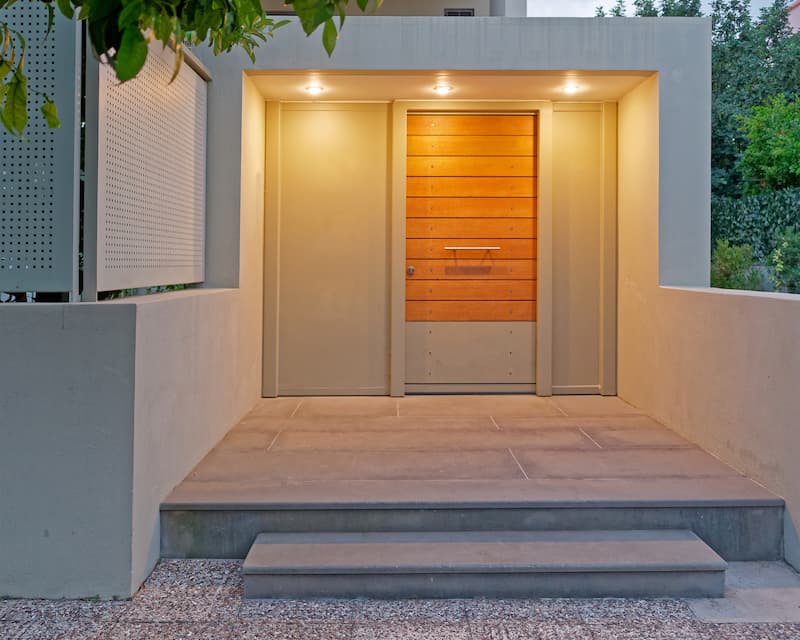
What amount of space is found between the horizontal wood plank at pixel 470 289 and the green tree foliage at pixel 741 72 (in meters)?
12.0

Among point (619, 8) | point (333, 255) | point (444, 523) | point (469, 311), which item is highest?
point (619, 8)

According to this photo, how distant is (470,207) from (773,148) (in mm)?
11131

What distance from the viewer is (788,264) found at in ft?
35.8

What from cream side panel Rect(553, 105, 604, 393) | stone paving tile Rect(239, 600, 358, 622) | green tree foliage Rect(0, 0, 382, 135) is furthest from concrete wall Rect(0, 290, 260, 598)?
cream side panel Rect(553, 105, 604, 393)

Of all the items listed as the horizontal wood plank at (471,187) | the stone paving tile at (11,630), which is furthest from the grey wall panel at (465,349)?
the stone paving tile at (11,630)

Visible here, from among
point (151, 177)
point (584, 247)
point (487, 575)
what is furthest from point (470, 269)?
point (487, 575)

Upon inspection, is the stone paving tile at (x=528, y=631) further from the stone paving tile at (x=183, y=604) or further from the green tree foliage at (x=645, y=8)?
the green tree foliage at (x=645, y=8)

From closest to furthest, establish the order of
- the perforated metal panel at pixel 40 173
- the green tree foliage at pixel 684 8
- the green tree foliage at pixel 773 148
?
the perforated metal panel at pixel 40 173 < the green tree foliage at pixel 773 148 < the green tree foliage at pixel 684 8

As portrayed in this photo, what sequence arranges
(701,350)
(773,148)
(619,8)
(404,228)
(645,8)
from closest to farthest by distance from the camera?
(701,350)
(404,228)
(773,148)
(645,8)
(619,8)

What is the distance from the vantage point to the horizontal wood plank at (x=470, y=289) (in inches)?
257

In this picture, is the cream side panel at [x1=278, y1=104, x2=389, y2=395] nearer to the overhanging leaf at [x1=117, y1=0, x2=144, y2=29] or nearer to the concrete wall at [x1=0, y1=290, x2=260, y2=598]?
the concrete wall at [x1=0, y1=290, x2=260, y2=598]

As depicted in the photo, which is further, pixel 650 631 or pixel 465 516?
pixel 465 516

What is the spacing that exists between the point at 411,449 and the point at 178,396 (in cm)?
142

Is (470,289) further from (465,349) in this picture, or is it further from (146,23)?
(146,23)
